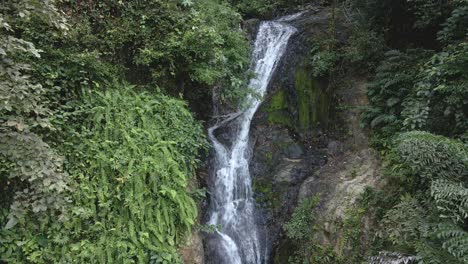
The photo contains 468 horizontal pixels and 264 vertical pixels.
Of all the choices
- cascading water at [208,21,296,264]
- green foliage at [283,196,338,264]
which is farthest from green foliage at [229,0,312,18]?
green foliage at [283,196,338,264]

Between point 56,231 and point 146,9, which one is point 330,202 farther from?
point 146,9

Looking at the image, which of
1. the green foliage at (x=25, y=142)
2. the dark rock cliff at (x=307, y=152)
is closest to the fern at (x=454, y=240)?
the dark rock cliff at (x=307, y=152)

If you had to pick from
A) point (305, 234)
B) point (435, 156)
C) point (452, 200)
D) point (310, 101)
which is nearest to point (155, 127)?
point (305, 234)

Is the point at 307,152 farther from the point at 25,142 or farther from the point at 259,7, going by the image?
the point at 259,7

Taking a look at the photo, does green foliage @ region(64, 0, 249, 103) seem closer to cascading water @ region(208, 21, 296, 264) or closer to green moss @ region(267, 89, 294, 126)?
cascading water @ region(208, 21, 296, 264)

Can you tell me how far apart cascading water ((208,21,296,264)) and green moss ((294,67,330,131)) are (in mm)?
934

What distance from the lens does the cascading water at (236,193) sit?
736 cm

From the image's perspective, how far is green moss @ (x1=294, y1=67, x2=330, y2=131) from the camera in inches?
363

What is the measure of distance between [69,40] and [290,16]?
876 cm

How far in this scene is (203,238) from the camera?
7.14 m

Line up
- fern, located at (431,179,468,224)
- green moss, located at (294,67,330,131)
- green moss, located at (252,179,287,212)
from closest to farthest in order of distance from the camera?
fern, located at (431,179,468,224) → green moss, located at (252,179,287,212) → green moss, located at (294,67,330,131)

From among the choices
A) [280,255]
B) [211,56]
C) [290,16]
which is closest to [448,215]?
[280,255]

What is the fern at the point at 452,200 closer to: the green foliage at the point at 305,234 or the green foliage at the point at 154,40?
the green foliage at the point at 305,234

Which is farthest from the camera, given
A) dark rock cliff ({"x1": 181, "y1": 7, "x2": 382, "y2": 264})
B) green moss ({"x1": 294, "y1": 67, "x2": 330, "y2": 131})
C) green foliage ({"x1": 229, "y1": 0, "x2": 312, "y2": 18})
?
green foliage ({"x1": 229, "y1": 0, "x2": 312, "y2": 18})
